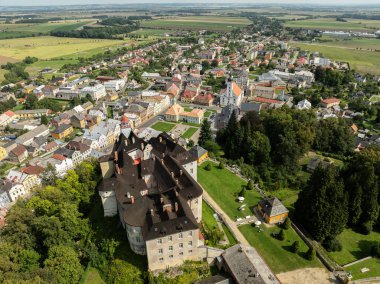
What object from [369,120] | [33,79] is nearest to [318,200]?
[369,120]

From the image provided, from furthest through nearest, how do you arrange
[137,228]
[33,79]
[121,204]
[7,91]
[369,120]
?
[33,79] < [7,91] < [369,120] < [121,204] < [137,228]

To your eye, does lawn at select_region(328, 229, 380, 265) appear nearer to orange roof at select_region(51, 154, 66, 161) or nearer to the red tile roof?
orange roof at select_region(51, 154, 66, 161)

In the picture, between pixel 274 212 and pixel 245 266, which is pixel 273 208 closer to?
pixel 274 212

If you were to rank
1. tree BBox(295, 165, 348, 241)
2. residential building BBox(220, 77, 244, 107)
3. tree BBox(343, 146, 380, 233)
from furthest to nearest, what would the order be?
residential building BBox(220, 77, 244, 107) → tree BBox(343, 146, 380, 233) → tree BBox(295, 165, 348, 241)

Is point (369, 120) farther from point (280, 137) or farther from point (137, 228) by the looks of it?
point (137, 228)

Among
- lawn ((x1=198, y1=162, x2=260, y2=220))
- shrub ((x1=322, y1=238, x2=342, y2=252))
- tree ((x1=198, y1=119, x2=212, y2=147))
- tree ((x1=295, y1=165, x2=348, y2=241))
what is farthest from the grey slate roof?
tree ((x1=198, y1=119, x2=212, y2=147))

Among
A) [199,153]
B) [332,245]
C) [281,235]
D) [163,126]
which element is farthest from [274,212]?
[163,126]
